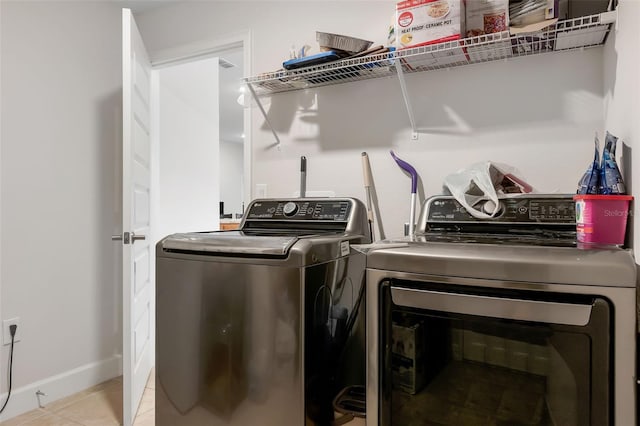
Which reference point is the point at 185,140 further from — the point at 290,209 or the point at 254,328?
the point at 254,328

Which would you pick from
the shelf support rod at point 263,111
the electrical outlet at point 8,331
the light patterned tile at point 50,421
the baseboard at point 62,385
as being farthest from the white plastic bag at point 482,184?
the baseboard at point 62,385

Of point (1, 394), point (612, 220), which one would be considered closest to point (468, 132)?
point (612, 220)

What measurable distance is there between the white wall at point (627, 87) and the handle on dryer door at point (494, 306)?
0.97 ft

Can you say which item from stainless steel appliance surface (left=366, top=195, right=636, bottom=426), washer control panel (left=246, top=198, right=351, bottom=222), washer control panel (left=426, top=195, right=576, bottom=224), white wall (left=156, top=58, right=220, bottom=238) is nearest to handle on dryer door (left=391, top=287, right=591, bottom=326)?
stainless steel appliance surface (left=366, top=195, right=636, bottom=426)

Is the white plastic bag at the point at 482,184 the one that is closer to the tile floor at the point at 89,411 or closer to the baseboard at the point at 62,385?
the tile floor at the point at 89,411

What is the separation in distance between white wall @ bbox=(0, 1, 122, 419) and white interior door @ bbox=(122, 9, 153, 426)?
0.30 metres

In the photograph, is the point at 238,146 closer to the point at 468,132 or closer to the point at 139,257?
the point at 139,257

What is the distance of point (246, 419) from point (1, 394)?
5.45 feet

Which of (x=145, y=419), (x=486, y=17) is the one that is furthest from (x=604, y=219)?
(x=145, y=419)

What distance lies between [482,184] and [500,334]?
2.00 feet

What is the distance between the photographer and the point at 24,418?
209cm

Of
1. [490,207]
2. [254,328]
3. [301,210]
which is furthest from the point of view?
[301,210]

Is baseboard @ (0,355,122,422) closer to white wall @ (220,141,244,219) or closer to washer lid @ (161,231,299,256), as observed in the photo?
washer lid @ (161,231,299,256)

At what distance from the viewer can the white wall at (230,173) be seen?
30.4ft
